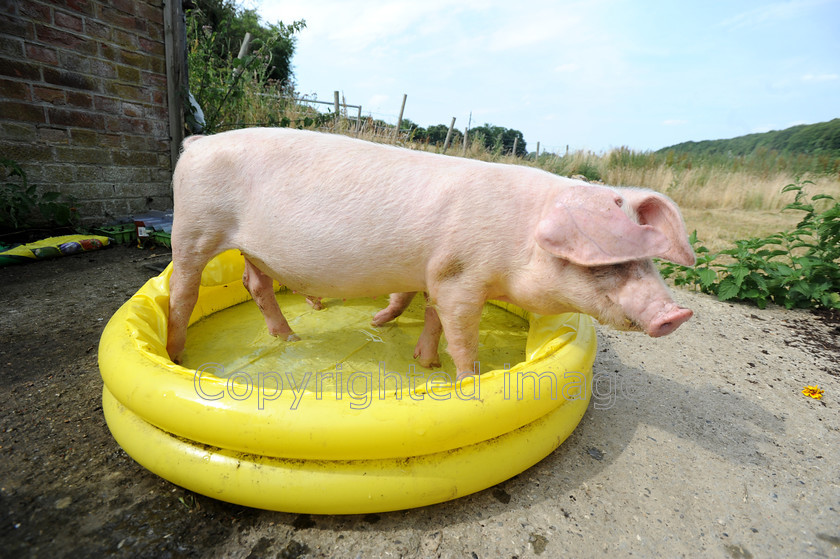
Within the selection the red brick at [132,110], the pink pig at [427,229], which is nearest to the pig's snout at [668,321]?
the pink pig at [427,229]

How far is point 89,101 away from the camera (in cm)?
511

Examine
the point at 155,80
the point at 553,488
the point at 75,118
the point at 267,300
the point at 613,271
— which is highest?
the point at 155,80

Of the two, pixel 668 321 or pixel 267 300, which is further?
pixel 267 300

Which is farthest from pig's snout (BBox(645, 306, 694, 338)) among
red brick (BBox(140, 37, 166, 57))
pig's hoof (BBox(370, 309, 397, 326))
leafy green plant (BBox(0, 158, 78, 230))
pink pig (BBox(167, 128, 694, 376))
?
red brick (BBox(140, 37, 166, 57))

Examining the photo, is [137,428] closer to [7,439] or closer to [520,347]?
[7,439]

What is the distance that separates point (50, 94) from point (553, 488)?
610 cm

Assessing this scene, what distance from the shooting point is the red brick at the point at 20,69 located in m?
4.46

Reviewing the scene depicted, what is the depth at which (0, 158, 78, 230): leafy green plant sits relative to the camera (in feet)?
14.8

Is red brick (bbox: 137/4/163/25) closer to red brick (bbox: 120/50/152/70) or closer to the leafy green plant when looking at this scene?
red brick (bbox: 120/50/152/70)

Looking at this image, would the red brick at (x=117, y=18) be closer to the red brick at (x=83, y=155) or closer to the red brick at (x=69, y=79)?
the red brick at (x=69, y=79)

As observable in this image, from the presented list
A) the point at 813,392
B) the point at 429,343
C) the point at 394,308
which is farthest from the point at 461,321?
the point at 813,392

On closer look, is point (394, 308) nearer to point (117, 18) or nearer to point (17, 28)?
point (17, 28)

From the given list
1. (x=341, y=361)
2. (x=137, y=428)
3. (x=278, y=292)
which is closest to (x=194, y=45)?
(x=278, y=292)

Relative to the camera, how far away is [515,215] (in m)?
2.08
